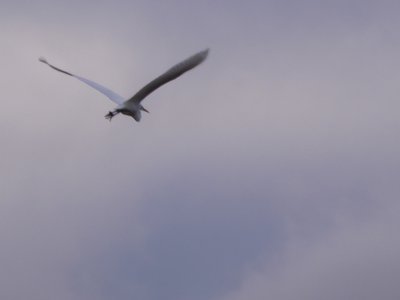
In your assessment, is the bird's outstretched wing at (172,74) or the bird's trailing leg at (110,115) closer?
the bird's outstretched wing at (172,74)

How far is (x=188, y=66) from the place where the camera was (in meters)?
63.6

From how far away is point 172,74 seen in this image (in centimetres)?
6512

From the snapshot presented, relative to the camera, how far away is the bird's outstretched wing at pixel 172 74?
62.7 meters

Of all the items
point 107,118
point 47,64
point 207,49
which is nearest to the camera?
point 207,49

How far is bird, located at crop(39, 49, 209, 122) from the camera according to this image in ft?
207

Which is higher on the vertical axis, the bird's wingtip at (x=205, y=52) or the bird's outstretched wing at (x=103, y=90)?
the bird's outstretched wing at (x=103, y=90)

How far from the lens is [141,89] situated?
228 ft

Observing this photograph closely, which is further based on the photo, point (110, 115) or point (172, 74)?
point (110, 115)

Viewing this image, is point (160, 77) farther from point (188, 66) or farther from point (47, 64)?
point (47, 64)

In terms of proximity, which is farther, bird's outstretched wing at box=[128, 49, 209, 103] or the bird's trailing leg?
the bird's trailing leg

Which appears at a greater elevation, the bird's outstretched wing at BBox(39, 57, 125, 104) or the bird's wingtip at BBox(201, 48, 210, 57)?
the bird's outstretched wing at BBox(39, 57, 125, 104)

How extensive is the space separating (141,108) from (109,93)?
3.56 meters

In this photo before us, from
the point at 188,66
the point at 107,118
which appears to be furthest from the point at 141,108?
the point at 188,66

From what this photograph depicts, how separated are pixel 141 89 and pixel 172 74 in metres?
4.82
